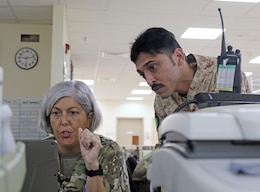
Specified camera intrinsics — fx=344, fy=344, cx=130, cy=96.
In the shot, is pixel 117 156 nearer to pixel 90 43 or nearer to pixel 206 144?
pixel 206 144

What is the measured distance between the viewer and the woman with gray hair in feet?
3.95

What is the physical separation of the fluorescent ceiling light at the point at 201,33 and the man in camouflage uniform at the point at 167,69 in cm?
330

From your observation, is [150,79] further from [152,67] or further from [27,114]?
[27,114]

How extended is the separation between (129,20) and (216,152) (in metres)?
4.18

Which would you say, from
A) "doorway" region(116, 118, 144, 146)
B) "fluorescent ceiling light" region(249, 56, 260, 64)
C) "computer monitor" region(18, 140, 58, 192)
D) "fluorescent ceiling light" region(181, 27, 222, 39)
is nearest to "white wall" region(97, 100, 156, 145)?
"doorway" region(116, 118, 144, 146)

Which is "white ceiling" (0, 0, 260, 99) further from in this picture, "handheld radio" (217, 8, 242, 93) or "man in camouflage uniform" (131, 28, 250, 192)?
"handheld radio" (217, 8, 242, 93)

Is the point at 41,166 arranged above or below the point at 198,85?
below

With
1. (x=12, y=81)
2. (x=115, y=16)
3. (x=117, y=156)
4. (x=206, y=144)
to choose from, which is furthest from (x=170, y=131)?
(x=12, y=81)

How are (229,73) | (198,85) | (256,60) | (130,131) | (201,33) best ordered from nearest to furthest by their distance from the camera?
1. (229,73)
2. (198,85)
3. (201,33)
4. (256,60)
5. (130,131)

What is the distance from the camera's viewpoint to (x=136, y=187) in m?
1.44

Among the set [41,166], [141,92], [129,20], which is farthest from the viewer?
[141,92]

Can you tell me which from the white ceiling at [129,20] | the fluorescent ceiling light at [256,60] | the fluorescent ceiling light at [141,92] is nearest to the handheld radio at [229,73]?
the white ceiling at [129,20]

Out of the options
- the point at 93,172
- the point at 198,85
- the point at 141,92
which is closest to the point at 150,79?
the point at 198,85

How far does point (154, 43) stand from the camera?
1463mm
